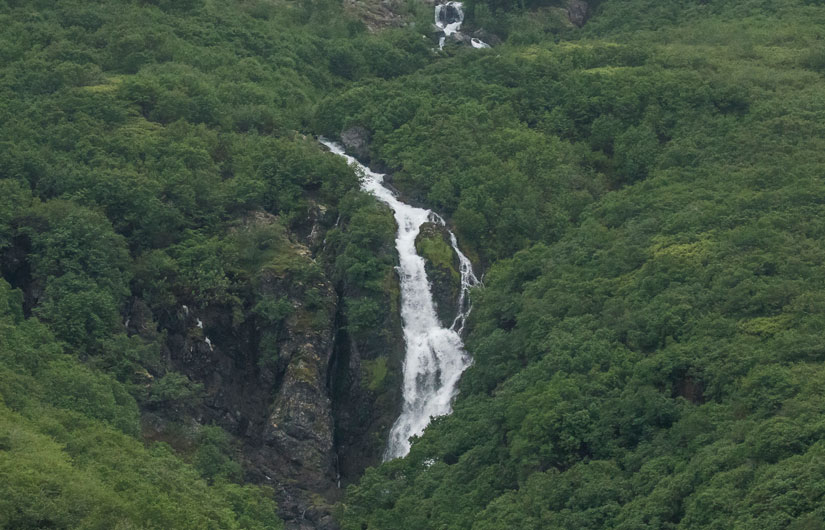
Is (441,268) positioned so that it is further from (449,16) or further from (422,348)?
(449,16)

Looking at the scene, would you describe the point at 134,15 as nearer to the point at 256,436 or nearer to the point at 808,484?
the point at 256,436

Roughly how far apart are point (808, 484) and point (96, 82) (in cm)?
3923

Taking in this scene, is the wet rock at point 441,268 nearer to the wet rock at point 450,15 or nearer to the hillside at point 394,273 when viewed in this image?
the hillside at point 394,273

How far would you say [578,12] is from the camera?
89500 mm

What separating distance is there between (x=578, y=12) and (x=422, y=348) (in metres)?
33.9

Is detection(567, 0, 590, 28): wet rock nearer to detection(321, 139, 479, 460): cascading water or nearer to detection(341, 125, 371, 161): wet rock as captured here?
detection(341, 125, 371, 161): wet rock

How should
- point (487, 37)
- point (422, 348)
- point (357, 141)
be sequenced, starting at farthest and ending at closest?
1. point (487, 37)
2. point (357, 141)
3. point (422, 348)

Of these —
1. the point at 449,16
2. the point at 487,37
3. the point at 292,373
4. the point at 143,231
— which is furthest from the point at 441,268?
the point at 449,16

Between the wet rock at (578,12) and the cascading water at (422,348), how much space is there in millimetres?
26825

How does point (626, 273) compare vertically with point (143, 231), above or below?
above

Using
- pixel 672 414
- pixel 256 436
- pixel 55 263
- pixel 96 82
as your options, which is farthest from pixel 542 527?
pixel 96 82

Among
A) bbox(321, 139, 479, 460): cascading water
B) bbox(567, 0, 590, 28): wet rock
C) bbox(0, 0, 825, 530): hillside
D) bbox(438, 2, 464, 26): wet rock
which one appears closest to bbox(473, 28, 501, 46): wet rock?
bbox(438, 2, 464, 26): wet rock

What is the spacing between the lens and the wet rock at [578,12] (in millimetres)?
89000

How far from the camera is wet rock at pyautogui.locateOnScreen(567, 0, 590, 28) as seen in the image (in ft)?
292
